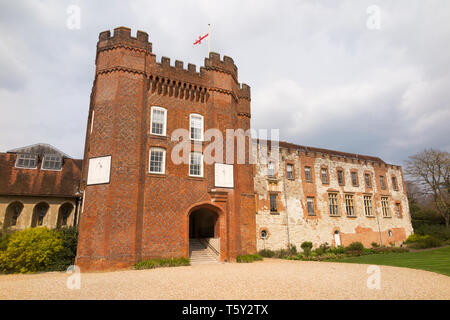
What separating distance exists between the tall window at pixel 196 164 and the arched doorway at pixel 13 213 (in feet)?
48.0

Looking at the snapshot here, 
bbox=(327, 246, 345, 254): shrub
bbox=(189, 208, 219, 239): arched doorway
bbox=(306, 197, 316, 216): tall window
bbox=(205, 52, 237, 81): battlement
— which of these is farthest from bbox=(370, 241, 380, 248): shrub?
bbox=(205, 52, 237, 81): battlement

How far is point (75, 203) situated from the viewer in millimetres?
22516

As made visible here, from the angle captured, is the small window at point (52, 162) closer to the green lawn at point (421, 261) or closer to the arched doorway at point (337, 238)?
the green lawn at point (421, 261)

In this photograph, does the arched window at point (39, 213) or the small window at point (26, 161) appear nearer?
the arched window at point (39, 213)

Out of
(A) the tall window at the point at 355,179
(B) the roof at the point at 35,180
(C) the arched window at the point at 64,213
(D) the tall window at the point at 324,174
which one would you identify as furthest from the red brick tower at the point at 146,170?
(A) the tall window at the point at 355,179

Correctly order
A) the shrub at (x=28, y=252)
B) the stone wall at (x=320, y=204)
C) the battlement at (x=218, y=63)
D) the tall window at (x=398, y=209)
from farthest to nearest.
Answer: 1. the tall window at (x=398, y=209)
2. the stone wall at (x=320, y=204)
3. the battlement at (x=218, y=63)
4. the shrub at (x=28, y=252)

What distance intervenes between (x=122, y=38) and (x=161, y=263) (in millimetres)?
14406

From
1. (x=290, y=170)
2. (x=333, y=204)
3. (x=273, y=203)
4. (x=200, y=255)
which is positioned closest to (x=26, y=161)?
(x=200, y=255)

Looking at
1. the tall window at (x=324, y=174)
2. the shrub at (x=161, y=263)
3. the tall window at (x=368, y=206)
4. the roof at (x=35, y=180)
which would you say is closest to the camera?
the shrub at (x=161, y=263)

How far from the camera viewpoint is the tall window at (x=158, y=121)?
17.8 meters

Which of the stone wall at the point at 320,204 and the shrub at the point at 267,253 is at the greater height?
the stone wall at the point at 320,204

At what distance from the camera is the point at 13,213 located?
21.1 metres

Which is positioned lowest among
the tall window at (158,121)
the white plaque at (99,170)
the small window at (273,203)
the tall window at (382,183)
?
the small window at (273,203)
